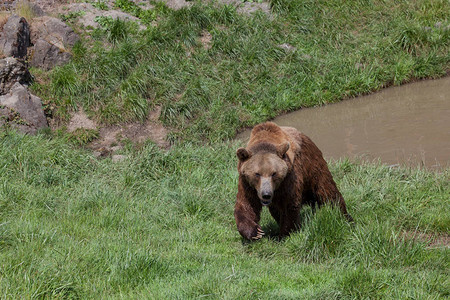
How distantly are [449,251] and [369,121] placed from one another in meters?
5.97

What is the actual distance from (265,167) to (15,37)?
889 centimetres

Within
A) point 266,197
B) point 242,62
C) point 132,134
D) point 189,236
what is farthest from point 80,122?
point 266,197

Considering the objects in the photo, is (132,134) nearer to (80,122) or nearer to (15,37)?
A: (80,122)

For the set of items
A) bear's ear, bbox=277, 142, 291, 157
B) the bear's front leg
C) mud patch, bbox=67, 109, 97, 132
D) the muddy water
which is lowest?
mud patch, bbox=67, 109, 97, 132

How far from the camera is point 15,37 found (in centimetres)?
1227

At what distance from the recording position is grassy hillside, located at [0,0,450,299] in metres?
4.41

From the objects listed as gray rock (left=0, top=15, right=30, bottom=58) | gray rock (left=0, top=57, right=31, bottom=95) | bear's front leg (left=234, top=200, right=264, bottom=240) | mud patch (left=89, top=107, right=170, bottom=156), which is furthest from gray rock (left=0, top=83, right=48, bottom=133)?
bear's front leg (left=234, top=200, right=264, bottom=240)

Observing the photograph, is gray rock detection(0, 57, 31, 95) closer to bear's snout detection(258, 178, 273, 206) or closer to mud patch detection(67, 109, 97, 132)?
mud patch detection(67, 109, 97, 132)

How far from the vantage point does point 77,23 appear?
1403 cm

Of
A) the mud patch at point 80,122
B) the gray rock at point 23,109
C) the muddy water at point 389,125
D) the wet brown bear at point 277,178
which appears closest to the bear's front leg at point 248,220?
the wet brown bear at point 277,178

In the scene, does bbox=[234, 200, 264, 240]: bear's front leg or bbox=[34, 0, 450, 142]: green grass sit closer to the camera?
bbox=[234, 200, 264, 240]: bear's front leg

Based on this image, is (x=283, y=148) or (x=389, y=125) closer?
(x=283, y=148)

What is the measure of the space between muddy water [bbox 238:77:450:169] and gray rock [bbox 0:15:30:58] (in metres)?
5.26

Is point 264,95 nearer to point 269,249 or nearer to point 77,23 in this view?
point 77,23
